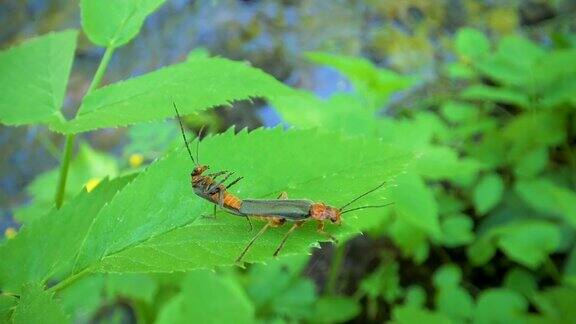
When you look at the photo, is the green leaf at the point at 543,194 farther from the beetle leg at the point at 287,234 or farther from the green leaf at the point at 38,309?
the green leaf at the point at 38,309

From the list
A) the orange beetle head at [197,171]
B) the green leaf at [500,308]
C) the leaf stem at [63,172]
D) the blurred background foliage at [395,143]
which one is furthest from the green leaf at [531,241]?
the leaf stem at [63,172]

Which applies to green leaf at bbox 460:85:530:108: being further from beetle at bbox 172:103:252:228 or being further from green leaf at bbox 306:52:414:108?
beetle at bbox 172:103:252:228

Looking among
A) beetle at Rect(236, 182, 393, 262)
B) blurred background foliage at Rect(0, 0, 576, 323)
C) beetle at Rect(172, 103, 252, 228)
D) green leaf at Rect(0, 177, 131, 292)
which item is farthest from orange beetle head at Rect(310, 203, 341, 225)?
green leaf at Rect(0, 177, 131, 292)

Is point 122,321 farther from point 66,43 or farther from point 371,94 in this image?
point 66,43

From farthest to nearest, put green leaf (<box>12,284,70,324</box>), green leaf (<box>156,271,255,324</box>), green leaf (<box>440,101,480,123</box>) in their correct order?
green leaf (<box>440,101,480,123</box>) < green leaf (<box>156,271,255,324</box>) < green leaf (<box>12,284,70,324</box>)

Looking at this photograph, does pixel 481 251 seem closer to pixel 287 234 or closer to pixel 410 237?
pixel 410 237

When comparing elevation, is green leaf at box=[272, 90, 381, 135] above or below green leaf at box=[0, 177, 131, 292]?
below
